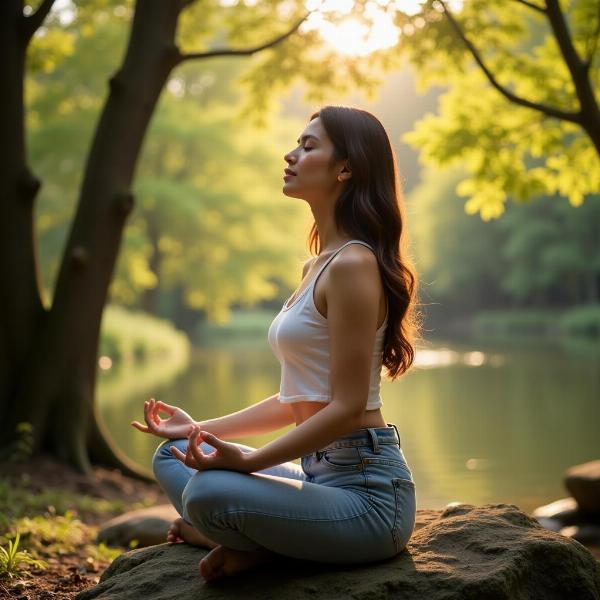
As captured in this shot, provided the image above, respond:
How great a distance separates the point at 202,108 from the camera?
28312mm

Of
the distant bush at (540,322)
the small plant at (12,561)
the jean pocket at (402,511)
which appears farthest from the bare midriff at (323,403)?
the distant bush at (540,322)

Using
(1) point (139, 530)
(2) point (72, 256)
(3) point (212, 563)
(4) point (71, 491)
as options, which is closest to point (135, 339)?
(2) point (72, 256)

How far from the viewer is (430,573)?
2680 mm

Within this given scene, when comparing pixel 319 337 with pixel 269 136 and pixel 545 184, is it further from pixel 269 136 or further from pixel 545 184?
pixel 269 136

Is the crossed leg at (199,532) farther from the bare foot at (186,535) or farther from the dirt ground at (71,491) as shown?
the dirt ground at (71,491)

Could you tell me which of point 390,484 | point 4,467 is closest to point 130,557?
point 390,484

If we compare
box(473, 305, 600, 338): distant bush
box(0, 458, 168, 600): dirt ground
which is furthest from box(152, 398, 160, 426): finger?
box(473, 305, 600, 338): distant bush

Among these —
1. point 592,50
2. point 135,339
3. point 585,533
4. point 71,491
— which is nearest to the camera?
point 71,491

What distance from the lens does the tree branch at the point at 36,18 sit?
6559mm

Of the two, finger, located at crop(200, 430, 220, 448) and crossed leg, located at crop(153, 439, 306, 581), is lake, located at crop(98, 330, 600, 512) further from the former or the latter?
finger, located at crop(200, 430, 220, 448)

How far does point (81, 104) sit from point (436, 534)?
21.1 metres

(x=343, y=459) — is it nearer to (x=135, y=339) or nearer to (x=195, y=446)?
(x=195, y=446)

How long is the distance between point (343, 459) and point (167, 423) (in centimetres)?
71

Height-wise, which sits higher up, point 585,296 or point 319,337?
point 319,337
